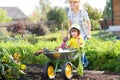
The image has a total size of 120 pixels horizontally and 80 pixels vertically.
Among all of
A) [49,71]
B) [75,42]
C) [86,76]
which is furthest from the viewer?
[75,42]

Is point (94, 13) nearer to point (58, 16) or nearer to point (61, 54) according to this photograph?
point (58, 16)

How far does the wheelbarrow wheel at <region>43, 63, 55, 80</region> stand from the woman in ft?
3.86

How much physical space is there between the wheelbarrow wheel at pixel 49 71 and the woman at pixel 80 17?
1178mm

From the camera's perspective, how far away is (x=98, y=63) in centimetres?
800

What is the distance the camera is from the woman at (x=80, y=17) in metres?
7.55

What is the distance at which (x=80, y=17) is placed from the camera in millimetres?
7715

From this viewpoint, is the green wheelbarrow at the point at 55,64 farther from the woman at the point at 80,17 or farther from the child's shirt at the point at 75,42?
the woman at the point at 80,17

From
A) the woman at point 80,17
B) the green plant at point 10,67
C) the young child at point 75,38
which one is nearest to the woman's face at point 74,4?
the woman at point 80,17

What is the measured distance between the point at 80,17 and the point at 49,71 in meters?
1.57

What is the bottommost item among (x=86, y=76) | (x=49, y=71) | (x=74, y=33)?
(x=86, y=76)

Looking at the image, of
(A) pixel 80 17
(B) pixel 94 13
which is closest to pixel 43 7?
(B) pixel 94 13

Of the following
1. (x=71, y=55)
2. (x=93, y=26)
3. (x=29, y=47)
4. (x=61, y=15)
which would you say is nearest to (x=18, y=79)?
(x=71, y=55)

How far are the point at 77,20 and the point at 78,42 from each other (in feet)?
2.95

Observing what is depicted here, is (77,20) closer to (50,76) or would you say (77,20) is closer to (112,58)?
(112,58)
